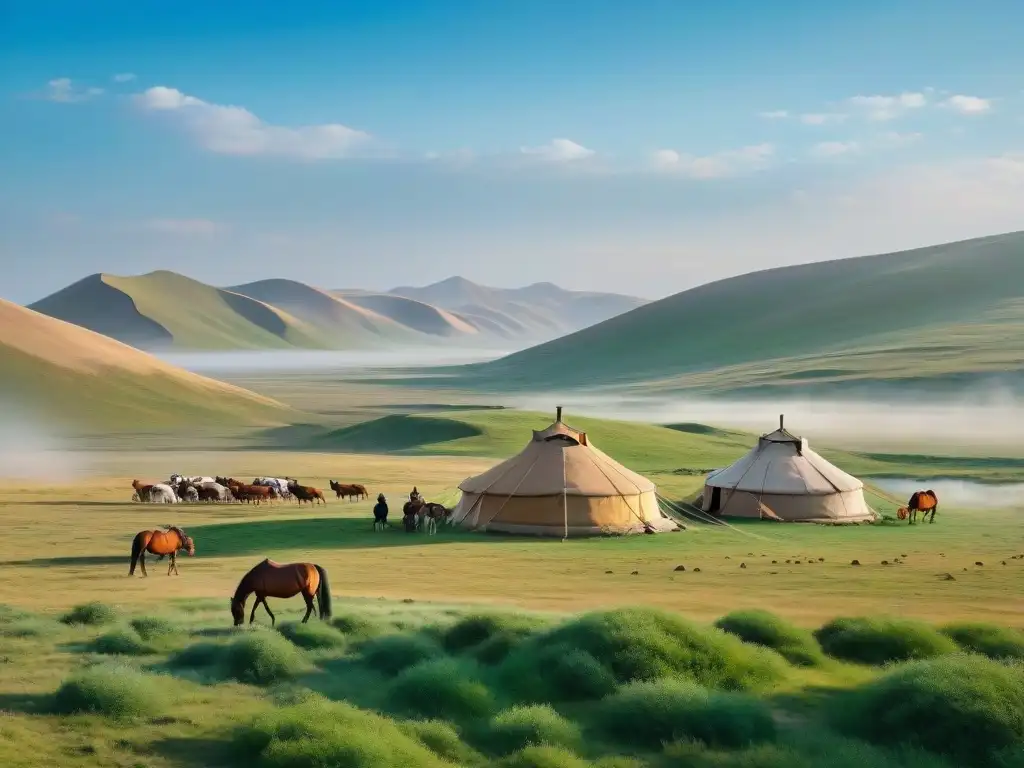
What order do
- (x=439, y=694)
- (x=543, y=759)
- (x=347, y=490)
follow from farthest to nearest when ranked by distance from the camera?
1. (x=347, y=490)
2. (x=439, y=694)
3. (x=543, y=759)

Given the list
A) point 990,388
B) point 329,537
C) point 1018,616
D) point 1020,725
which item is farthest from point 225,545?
point 990,388

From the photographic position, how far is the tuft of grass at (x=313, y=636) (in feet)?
51.8

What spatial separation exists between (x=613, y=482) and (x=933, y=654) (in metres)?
17.0

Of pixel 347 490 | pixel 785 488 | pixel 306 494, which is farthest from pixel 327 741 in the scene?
pixel 347 490

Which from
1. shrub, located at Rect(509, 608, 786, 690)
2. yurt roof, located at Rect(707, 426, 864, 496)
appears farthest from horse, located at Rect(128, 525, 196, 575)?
yurt roof, located at Rect(707, 426, 864, 496)

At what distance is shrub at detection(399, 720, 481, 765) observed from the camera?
1188 centimetres

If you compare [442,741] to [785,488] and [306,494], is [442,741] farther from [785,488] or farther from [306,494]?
[306,494]

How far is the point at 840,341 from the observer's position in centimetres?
16425

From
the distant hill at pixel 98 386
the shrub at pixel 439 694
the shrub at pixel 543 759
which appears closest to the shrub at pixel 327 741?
the shrub at pixel 543 759

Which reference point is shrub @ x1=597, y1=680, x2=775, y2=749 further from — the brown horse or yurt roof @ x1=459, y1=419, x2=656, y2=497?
yurt roof @ x1=459, y1=419, x2=656, y2=497

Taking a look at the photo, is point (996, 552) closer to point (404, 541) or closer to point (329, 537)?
point (404, 541)

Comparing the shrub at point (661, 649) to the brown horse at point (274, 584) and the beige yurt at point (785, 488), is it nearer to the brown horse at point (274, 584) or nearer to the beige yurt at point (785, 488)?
the brown horse at point (274, 584)

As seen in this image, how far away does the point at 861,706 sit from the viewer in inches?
506

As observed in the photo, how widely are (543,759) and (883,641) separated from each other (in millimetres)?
6410
